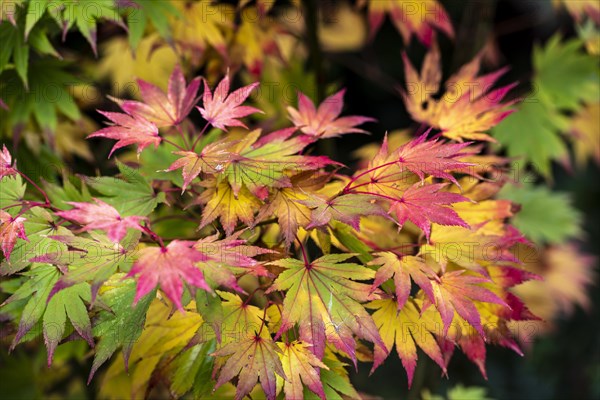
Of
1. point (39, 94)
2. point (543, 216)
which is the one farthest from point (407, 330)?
point (543, 216)

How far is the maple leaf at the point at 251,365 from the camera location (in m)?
0.84

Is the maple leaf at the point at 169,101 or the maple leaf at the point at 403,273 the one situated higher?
the maple leaf at the point at 169,101

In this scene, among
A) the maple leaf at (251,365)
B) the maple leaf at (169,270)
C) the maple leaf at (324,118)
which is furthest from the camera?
the maple leaf at (324,118)

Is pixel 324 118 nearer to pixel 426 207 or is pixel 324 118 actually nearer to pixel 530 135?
pixel 426 207

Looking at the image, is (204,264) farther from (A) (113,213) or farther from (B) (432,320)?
(B) (432,320)

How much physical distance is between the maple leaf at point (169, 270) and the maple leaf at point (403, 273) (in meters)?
0.25

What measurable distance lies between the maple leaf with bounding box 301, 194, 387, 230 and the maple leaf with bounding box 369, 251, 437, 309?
0.08m

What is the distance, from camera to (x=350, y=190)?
930 millimetres

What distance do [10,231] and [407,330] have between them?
0.58 metres

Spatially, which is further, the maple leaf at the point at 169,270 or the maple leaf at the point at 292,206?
the maple leaf at the point at 292,206

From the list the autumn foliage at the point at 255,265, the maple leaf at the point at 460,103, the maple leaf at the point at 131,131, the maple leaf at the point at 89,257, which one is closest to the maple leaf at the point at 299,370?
the autumn foliage at the point at 255,265

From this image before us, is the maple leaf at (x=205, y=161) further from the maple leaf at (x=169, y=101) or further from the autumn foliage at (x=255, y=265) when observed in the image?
the maple leaf at (x=169, y=101)

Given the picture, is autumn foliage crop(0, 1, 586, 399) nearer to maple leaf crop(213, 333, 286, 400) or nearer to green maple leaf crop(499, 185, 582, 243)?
maple leaf crop(213, 333, 286, 400)

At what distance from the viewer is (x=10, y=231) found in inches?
34.3
